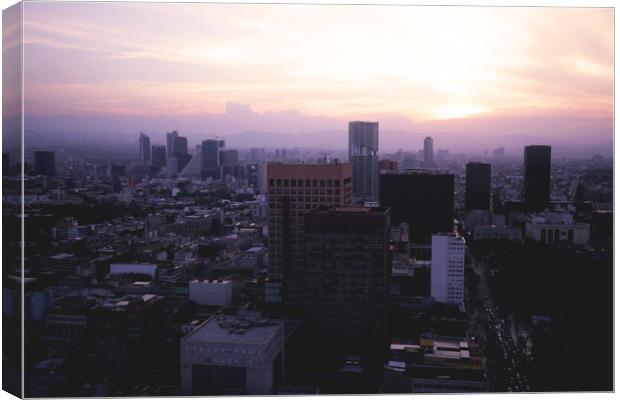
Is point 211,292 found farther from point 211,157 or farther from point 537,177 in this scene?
point 537,177

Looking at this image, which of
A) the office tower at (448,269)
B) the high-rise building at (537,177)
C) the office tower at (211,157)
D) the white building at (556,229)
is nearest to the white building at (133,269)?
the office tower at (211,157)

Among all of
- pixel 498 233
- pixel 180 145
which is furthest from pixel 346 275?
pixel 498 233

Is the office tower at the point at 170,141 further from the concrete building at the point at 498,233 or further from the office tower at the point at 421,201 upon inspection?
the concrete building at the point at 498,233

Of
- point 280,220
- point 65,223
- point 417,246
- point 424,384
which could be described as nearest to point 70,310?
point 65,223

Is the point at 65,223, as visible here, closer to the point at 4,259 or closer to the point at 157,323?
the point at 157,323

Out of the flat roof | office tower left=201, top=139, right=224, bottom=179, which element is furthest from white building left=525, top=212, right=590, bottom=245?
office tower left=201, top=139, right=224, bottom=179

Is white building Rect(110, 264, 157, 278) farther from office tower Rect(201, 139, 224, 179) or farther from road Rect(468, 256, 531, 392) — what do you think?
road Rect(468, 256, 531, 392)
